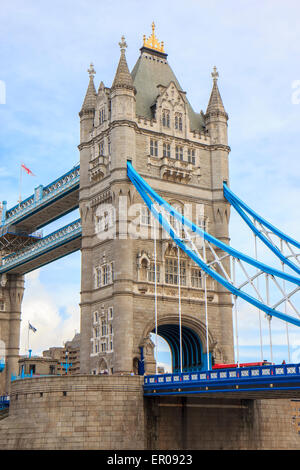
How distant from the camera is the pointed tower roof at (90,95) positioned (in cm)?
5913

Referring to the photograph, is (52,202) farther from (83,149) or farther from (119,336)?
(119,336)

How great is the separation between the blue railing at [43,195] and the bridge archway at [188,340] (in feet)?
56.6

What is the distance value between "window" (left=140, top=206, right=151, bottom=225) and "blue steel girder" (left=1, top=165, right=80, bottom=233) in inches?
436

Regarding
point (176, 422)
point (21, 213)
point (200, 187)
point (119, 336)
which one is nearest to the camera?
point (176, 422)

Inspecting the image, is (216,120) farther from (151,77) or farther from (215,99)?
(151,77)

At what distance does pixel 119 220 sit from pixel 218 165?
11.8m

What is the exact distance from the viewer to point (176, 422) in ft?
→ 147

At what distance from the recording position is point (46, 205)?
7012 cm

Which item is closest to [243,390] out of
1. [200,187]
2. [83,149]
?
[200,187]

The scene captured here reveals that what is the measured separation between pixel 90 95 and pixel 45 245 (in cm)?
1844

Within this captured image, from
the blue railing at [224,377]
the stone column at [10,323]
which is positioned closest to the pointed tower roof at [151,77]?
the blue railing at [224,377]

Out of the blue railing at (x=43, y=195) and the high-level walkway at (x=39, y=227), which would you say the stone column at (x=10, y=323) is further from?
the blue railing at (x=43, y=195)

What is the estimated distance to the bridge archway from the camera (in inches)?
2062

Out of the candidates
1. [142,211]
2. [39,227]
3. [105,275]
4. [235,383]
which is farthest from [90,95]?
[235,383]
